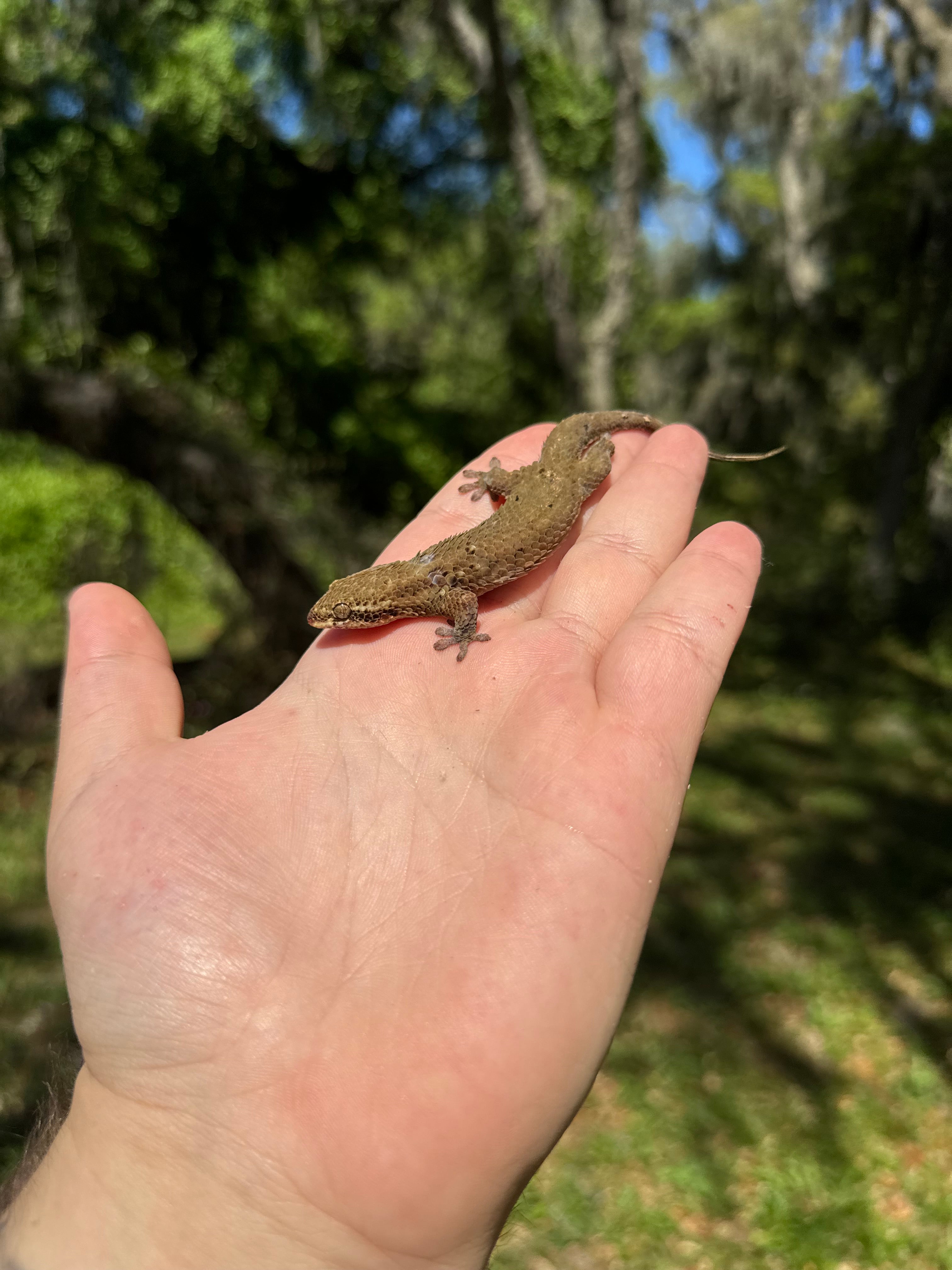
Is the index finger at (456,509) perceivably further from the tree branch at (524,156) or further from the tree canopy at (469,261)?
the tree branch at (524,156)

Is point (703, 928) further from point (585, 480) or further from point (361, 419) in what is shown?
point (361, 419)

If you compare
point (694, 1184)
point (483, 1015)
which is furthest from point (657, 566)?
point (694, 1184)

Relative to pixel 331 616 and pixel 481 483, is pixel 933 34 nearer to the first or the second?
pixel 481 483

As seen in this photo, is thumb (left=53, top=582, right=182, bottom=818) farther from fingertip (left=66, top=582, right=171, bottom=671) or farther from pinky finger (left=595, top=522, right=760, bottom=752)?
pinky finger (left=595, top=522, right=760, bottom=752)

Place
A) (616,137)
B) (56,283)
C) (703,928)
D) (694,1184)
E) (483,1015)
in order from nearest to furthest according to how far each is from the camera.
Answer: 1. (483,1015)
2. (694,1184)
3. (703,928)
4. (616,137)
5. (56,283)

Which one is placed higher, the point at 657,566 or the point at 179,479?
the point at 657,566

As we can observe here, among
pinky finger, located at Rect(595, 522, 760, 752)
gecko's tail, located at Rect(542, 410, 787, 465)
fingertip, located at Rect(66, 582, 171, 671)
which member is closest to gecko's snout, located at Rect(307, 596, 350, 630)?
fingertip, located at Rect(66, 582, 171, 671)

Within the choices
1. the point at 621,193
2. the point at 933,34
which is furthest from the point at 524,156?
the point at 933,34
